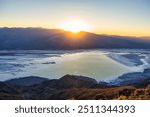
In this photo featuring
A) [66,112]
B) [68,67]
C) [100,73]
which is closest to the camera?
[66,112]

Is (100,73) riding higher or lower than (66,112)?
lower

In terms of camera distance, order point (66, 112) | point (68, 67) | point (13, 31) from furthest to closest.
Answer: point (13, 31) < point (68, 67) < point (66, 112)

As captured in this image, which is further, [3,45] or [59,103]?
[3,45]

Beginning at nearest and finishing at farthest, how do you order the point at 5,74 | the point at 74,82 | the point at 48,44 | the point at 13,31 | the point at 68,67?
the point at 74,82 < the point at 5,74 < the point at 68,67 < the point at 48,44 < the point at 13,31

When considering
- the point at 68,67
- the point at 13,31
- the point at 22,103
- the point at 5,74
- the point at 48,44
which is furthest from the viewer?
the point at 13,31

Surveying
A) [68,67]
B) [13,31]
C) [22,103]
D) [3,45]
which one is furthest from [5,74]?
[13,31]

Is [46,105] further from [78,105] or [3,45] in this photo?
[3,45]

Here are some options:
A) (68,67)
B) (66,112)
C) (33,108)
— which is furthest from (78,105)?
(68,67)

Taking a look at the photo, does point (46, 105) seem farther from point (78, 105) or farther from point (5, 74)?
point (5, 74)

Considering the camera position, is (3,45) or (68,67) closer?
(68,67)
